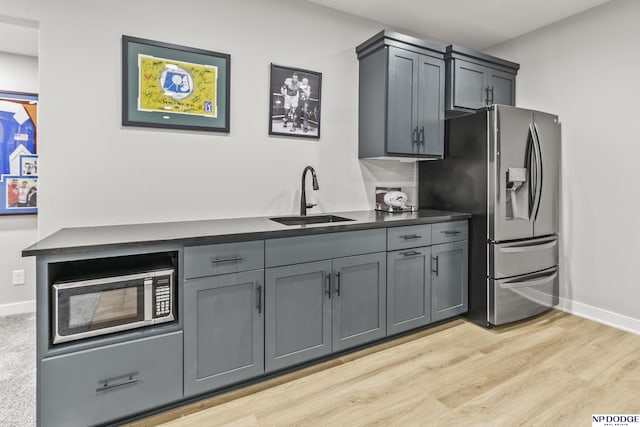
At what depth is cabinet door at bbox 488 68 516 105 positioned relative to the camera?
10.9 ft

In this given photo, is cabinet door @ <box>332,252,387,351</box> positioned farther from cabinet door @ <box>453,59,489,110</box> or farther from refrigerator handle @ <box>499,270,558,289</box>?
cabinet door @ <box>453,59,489,110</box>

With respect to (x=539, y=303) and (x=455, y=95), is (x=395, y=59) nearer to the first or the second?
(x=455, y=95)

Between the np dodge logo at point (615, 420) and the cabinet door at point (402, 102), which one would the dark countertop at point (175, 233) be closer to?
the cabinet door at point (402, 102)

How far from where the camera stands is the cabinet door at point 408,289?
2.46 meters

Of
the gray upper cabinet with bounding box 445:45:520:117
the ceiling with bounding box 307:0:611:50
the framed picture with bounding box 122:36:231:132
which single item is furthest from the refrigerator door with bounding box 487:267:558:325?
the framed picture with bounding box 122:36:231:132

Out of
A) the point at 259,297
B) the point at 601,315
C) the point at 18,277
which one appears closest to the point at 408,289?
the point at 259,297

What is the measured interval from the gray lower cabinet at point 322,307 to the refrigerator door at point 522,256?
3.29 feet

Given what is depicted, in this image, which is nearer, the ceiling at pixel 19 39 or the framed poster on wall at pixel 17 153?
the ceiling at pixel 19 39

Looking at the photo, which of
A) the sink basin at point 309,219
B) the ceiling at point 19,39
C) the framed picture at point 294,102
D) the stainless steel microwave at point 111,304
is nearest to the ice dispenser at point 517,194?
the sink basin at point 309,219

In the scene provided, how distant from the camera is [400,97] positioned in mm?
2830

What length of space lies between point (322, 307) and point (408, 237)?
0.85 meters

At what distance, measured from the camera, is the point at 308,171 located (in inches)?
111

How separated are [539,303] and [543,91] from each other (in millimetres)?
2000

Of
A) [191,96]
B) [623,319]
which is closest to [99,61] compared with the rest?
[191,96]
